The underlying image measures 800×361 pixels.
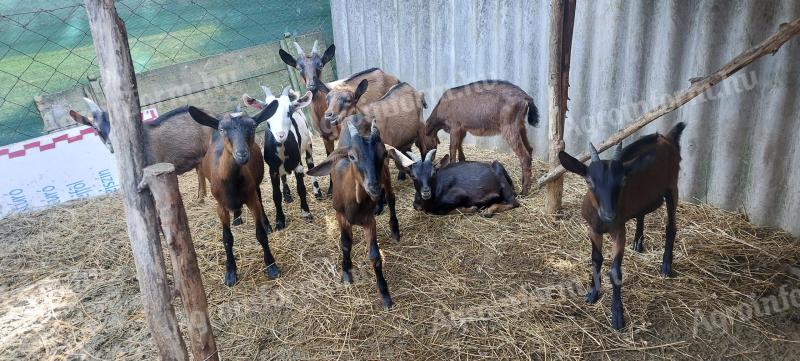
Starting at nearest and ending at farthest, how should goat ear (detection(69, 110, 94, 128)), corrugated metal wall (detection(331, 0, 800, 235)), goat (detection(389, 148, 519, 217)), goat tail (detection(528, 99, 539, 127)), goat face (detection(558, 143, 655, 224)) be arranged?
1. goat face (detection(558, 143, 655, 224))
2. corrugated metal wall (detection(331, 0, 800, 235))
3. goat ear (detection(69, 110, 94, 128))
4. goat (detection(389, 148, 519, 217))
5. goat tail (detection(528, 99, 539, 127))

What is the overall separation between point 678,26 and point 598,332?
9.40 ft

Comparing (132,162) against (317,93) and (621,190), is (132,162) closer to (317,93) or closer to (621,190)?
(621,190)

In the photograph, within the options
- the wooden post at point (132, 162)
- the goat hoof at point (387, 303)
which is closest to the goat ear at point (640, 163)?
the goat hoof at point (387, 303)

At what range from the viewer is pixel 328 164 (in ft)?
12.6

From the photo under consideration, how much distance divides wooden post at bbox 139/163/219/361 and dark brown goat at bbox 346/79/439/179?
323cm

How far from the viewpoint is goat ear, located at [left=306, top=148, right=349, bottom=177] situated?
3.78 m

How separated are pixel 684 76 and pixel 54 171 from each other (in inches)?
274

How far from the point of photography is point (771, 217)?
433cm

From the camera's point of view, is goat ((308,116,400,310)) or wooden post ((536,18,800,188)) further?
goat ((308,116,400,310))

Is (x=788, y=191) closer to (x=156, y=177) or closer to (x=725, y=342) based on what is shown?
(x=725, y=342)

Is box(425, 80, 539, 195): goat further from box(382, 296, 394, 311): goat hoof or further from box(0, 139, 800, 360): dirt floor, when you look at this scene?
box(382, 296, 394, 311): goat hoof

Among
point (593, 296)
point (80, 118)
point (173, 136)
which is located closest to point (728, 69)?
point (593, 296)

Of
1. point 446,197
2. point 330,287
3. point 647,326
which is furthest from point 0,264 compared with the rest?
point 647,326

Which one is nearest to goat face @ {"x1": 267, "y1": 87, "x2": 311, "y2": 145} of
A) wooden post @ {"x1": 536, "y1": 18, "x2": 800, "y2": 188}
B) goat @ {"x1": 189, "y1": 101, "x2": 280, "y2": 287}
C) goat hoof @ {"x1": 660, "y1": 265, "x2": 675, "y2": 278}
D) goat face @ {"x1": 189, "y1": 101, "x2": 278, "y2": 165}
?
goat @ {"x1": 189, "y1": 101, "x2": 280, "y2": 287}
